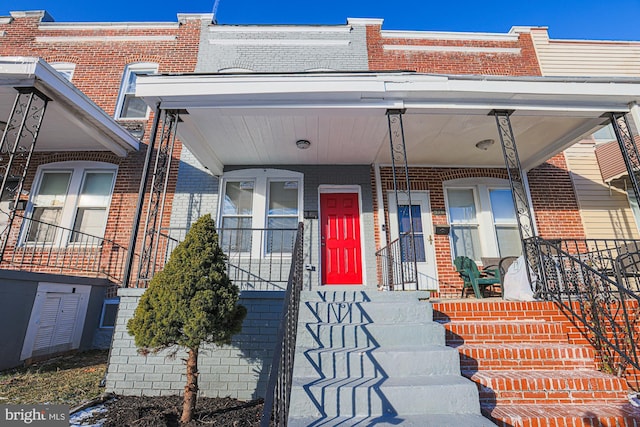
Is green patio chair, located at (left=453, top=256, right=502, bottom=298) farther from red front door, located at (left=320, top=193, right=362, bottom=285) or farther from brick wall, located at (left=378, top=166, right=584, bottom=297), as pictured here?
red front door, located at (left=320, top=193, right=362, bottom=285)

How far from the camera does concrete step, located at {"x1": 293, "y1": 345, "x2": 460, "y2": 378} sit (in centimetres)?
258

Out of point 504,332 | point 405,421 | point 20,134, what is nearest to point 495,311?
point 504,332

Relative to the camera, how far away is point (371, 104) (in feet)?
14.6

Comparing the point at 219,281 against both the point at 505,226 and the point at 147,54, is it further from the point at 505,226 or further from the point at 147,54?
the point at 147,54

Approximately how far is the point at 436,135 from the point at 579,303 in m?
3.29

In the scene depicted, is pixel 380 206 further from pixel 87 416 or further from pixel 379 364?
pixel 87 416

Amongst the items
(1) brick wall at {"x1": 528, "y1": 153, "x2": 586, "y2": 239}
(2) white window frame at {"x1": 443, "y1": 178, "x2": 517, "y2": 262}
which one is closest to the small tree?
(2) white window frame at {"x1": 443, "y1": 178, "x2": 517, "y2": 262}

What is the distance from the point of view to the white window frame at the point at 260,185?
20.9 feet

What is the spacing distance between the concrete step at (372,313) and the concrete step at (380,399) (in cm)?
86

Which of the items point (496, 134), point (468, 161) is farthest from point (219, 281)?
point (468, 161)

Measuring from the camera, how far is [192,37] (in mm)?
7809

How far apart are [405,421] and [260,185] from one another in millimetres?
5224

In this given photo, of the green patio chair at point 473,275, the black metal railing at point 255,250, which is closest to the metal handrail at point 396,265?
the green patio chair at point 473,275

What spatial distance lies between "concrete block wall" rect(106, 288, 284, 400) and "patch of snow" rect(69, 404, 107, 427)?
0.36 metres
